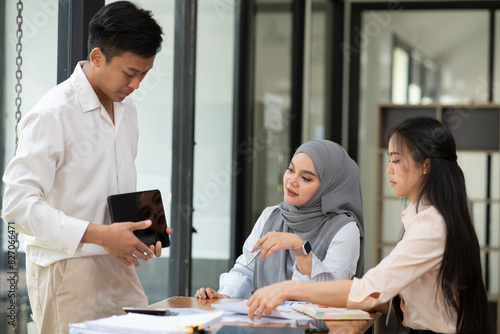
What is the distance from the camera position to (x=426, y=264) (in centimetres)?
172

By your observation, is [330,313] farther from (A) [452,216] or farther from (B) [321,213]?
(B) [321,213]

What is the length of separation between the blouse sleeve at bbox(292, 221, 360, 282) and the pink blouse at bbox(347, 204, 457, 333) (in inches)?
15.0

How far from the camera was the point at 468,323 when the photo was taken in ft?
5.74

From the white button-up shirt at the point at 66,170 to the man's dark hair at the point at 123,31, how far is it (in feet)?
0.42

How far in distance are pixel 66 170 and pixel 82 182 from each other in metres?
0.06

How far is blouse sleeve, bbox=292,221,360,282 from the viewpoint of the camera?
214cm

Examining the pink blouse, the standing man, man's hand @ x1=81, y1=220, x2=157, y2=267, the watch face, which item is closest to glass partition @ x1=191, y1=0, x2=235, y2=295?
the watch face

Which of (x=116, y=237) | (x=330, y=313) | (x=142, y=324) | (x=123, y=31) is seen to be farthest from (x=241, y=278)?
(x=123, y=31)

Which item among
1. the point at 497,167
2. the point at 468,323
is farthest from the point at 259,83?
the point at 468,323

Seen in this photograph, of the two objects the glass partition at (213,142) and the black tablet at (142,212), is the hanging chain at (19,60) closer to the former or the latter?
the black tablet at (142,212)

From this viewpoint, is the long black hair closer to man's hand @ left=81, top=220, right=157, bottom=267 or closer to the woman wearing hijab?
the woman wearing hijab

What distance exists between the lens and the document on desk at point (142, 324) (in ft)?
4.84

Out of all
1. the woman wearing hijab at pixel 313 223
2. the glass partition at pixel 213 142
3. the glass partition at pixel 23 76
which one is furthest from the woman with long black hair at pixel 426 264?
the glass partition at pixel 213 142

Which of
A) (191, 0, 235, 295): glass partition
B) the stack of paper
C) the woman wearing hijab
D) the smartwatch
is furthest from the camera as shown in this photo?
(191, 0, 235, 295): glass partition
